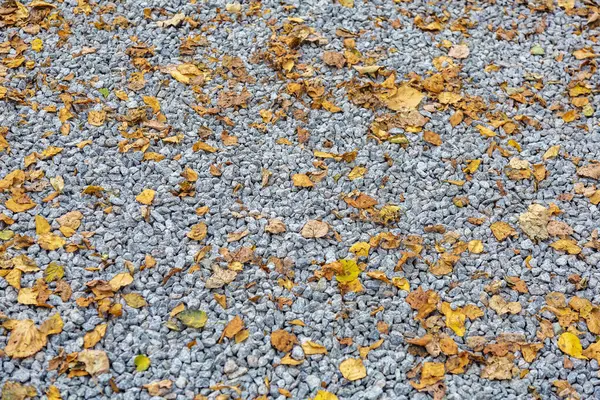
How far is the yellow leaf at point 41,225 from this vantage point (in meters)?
3.74

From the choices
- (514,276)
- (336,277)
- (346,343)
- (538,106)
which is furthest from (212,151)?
(538,106)

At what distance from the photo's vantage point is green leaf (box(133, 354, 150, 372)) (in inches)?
128

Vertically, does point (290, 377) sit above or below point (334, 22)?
below

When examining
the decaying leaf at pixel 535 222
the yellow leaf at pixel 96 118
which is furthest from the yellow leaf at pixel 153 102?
the decaying leaf at pixel 535 222

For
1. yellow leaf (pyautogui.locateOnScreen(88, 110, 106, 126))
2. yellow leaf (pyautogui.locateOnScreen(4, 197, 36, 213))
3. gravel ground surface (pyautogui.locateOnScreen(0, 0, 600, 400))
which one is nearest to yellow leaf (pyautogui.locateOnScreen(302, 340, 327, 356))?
gravel ground surface (pyautogui.locateOnScreen(0, 0, 600, 400))

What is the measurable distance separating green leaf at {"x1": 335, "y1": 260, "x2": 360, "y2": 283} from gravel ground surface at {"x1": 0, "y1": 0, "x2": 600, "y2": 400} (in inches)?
0.5

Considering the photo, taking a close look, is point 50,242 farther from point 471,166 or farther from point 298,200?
point 471,166

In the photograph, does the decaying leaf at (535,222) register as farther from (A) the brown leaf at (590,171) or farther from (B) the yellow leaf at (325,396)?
(B) the yellow leaf at (325,396)

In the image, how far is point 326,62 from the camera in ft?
16.0

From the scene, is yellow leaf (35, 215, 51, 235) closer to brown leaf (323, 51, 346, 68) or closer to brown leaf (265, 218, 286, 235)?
brown leaf (265, 218, 286, 235)

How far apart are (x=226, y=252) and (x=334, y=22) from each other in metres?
2.30

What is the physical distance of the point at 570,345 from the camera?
11.4 feet

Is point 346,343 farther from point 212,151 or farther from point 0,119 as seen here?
point 0,119

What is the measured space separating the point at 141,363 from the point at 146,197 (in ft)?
3.45
